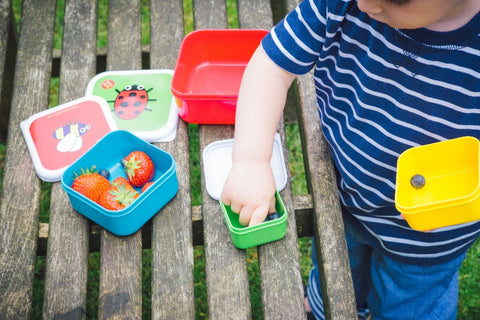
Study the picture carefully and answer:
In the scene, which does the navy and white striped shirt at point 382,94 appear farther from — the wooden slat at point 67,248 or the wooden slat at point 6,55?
the wooden slat at point 6,55

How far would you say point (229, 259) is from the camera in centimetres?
121

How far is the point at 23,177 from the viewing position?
135 centimetres

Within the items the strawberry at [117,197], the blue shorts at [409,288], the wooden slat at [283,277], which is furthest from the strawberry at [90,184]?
the blue shorts at [409,288]

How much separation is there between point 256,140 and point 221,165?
0.74 ft

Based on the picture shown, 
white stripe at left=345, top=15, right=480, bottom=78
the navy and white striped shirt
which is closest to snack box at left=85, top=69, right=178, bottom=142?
the navy and white striped shirt

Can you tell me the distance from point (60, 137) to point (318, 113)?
731 mm

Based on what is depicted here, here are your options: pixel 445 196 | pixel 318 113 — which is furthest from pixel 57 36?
pixel 445 196

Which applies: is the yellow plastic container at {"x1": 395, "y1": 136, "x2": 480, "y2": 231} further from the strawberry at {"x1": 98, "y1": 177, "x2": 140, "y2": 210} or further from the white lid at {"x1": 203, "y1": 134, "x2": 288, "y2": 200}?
the strawberry at {"x1": 98, "y1": 177, "x2": 140, "y2": 210}

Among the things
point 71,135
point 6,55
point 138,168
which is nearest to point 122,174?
point 138,168

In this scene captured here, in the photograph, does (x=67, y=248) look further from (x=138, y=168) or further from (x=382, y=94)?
(x=382, y=94)

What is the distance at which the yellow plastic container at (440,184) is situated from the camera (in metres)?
0.99

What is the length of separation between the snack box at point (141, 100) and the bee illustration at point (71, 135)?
0.33 ft

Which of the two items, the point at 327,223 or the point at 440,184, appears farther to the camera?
the point at 327,223

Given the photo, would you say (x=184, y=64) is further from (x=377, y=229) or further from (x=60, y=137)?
(x=377, y=229)
